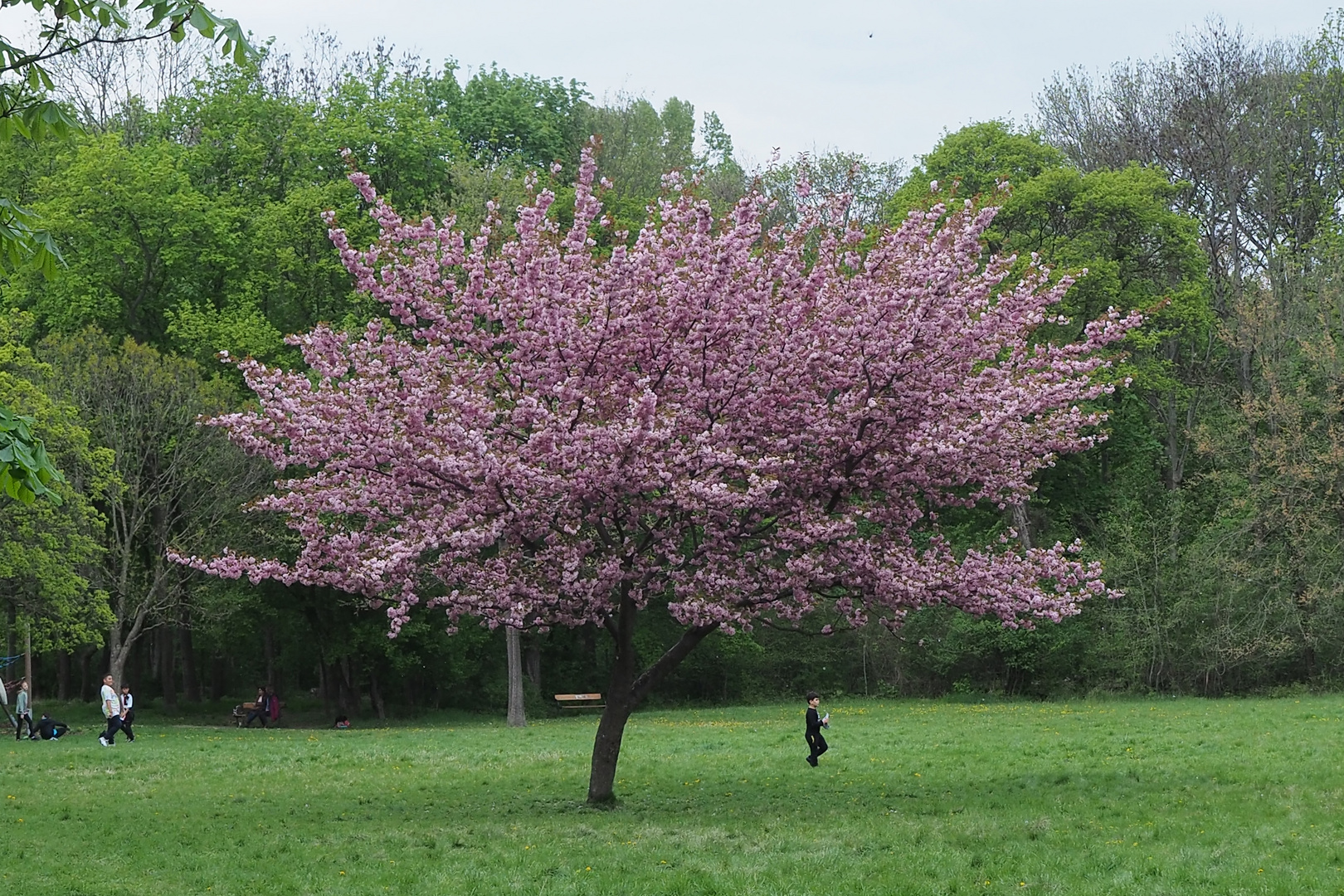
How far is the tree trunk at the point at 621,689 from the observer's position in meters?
17.4

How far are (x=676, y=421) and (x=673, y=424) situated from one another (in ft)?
1.83

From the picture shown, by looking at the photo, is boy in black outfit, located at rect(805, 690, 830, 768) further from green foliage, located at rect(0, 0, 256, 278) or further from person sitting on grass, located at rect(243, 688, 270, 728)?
person sitting on grass, located at rect(243, 688, 270, 728)

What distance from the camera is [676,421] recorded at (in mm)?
15906

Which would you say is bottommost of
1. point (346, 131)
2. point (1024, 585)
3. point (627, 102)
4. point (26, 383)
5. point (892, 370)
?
point (1024, 585)

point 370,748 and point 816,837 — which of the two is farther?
point 370,748

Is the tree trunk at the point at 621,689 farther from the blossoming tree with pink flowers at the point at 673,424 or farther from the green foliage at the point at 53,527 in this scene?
the green foliage at the point at 53,527

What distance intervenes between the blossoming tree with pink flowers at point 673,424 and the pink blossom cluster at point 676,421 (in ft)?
0.12

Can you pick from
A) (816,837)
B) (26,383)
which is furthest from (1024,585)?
(26,383)

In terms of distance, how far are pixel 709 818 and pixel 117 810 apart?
7556 millimetres

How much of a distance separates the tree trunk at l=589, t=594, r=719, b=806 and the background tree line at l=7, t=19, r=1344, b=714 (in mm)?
15987

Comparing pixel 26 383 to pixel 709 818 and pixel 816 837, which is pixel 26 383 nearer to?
pixel 709 818

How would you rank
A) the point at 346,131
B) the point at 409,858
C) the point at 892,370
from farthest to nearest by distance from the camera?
the point at 346,131
the point at 892,370
the point at 409,858

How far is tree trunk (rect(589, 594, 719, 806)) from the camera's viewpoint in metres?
17.4

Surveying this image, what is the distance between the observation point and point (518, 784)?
2064cm
